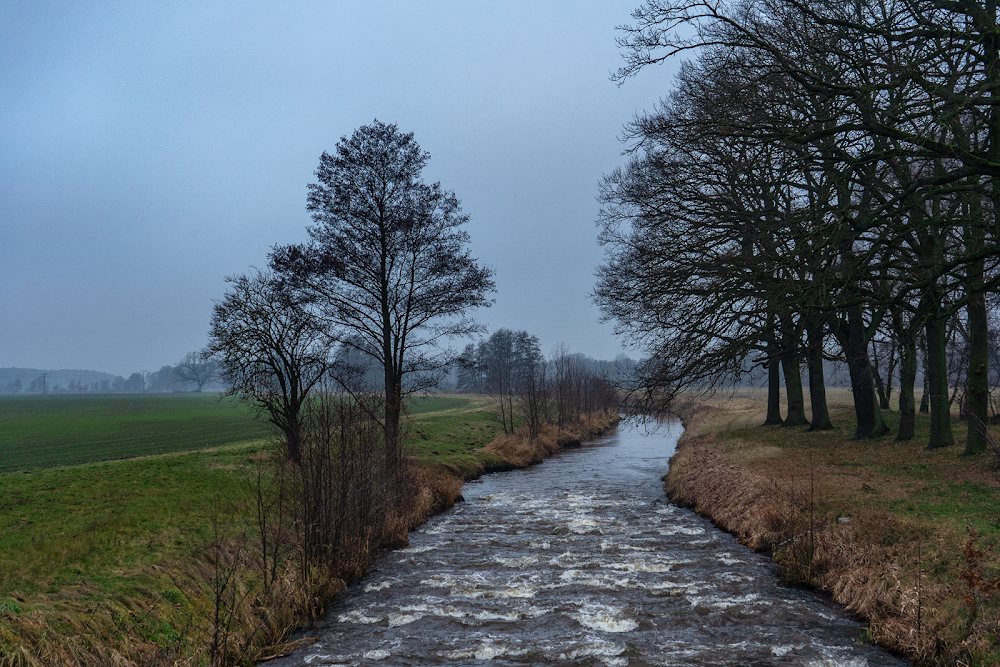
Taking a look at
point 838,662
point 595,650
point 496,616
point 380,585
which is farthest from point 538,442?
point 838,662

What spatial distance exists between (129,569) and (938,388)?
2155cm

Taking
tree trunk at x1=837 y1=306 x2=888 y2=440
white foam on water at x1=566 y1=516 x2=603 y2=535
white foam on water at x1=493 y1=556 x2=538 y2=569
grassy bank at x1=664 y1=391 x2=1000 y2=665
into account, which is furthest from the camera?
tree trunk at x1=837 y1=306 x2=888 y2=440

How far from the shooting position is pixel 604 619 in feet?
33.6

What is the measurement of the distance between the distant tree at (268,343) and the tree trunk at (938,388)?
18677 millimetres

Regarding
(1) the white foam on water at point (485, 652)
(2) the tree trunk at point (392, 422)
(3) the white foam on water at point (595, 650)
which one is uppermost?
(2) the tree trunk at point (392, 422)

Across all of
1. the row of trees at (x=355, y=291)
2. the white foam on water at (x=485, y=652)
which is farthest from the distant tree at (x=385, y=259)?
the white foam on water at (x=485, y=652)

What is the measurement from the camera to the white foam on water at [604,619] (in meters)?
9.91

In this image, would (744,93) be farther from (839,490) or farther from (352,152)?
(352,152)

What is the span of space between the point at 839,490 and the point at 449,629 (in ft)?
34.0

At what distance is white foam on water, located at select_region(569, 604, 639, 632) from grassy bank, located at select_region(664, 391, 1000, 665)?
11.5 ft

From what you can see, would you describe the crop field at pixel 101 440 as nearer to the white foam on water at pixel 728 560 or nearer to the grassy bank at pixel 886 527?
the white foam on water at pixel 728 560

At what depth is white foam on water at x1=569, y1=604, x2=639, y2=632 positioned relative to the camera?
9906 millimetres

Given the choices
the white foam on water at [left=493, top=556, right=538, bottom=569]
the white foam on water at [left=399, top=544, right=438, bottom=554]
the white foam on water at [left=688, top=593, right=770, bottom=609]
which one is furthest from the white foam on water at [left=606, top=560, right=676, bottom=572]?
the white foam on water at [left=399, top=544, right=438, bottom=554]

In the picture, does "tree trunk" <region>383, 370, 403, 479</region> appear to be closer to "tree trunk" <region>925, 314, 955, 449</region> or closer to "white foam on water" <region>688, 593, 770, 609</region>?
"white foam on water" <region>688, 593, 770, 609</region>
